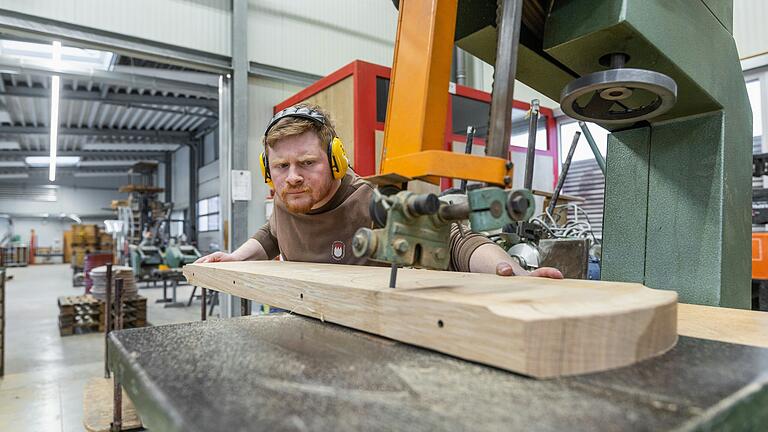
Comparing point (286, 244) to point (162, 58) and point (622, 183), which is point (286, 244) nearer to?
point (622, 183)

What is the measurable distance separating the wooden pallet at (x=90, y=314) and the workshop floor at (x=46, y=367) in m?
0.15

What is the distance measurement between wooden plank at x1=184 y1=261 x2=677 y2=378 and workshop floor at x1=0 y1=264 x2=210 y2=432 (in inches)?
109

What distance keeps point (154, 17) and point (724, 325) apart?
12.3 feet

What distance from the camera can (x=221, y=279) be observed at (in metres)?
1.29

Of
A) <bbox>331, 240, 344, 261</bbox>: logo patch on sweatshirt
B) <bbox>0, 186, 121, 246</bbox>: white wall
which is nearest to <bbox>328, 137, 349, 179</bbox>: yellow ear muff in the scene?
<bbox>331, 240, 344, 261</bbox>: logo patch on sweatshirt

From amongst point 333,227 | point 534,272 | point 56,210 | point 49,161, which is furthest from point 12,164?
point 534,272

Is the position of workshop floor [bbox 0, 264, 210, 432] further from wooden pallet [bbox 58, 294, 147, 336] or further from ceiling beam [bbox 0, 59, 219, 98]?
ceiling beam [bbox 0, 59, 219, 98]

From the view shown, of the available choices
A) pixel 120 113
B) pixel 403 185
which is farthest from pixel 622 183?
pixel 120 113

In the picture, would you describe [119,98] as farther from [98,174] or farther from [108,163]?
[98,174]

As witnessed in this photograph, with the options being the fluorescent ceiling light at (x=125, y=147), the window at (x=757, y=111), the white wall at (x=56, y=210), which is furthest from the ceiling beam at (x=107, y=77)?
the white wall at (x=56, y=210)

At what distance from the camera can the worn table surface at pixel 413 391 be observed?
406 mm

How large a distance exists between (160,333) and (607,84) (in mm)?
878

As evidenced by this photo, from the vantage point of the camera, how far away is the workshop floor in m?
2.74

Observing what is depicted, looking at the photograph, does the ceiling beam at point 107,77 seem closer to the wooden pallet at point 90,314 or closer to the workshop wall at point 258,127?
the wooden pallet at point 90,314
